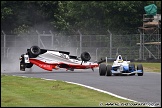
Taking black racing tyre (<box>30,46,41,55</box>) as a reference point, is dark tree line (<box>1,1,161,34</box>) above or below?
above

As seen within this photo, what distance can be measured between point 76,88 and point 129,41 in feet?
90.9

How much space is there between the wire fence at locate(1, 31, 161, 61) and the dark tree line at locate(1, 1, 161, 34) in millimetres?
9173

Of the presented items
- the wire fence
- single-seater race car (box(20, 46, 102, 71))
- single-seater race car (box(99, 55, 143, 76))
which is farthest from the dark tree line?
single-seater race car (box(99, 55, 143, 76))

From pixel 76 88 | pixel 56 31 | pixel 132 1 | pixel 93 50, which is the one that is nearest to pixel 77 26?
pixel 56 31

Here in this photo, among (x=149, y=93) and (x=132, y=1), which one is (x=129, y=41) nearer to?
(x=132, y=1)

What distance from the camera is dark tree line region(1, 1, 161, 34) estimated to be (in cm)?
5559

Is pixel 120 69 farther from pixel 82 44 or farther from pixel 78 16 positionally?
pixel 78 16

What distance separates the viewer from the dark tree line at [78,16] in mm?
55594

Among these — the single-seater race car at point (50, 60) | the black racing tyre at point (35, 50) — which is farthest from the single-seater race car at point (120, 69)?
the black racing tyre at point (35, 50)

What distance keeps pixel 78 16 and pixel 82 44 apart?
12693mm

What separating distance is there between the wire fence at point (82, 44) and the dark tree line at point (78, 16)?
9.17 m

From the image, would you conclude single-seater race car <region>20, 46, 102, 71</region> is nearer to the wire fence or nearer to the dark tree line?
the wire fence

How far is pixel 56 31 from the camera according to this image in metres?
57.2

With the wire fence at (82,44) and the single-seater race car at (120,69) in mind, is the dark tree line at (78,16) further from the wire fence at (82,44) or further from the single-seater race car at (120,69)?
the single-seater race car at (120,69)
